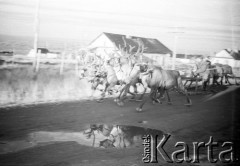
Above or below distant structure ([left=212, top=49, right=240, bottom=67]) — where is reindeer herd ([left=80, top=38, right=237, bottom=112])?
below

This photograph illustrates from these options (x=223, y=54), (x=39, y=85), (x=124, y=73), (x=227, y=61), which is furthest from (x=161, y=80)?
(x=39, y=85)

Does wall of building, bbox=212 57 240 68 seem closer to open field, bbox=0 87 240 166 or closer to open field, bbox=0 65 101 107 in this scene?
open field, bbox=0 87 240 166

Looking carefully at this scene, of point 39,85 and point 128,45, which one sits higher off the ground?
point 128,45

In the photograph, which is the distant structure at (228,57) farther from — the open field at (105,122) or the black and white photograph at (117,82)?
the open field at (105,122)

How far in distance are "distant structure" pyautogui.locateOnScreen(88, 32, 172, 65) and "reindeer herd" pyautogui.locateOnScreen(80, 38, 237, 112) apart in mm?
163

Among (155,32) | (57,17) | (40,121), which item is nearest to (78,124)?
(40,121)

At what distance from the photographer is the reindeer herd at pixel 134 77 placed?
24.0 ft

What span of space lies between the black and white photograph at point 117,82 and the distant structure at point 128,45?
0.14ft

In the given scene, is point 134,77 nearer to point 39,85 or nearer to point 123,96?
point 123,96

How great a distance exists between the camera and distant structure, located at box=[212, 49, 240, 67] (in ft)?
26.3

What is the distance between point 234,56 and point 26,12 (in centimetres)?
618

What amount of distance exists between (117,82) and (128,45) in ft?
3.81

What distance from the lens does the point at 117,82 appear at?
26.2 feet

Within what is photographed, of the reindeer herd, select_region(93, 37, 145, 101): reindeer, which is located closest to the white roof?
the reindeer herd
